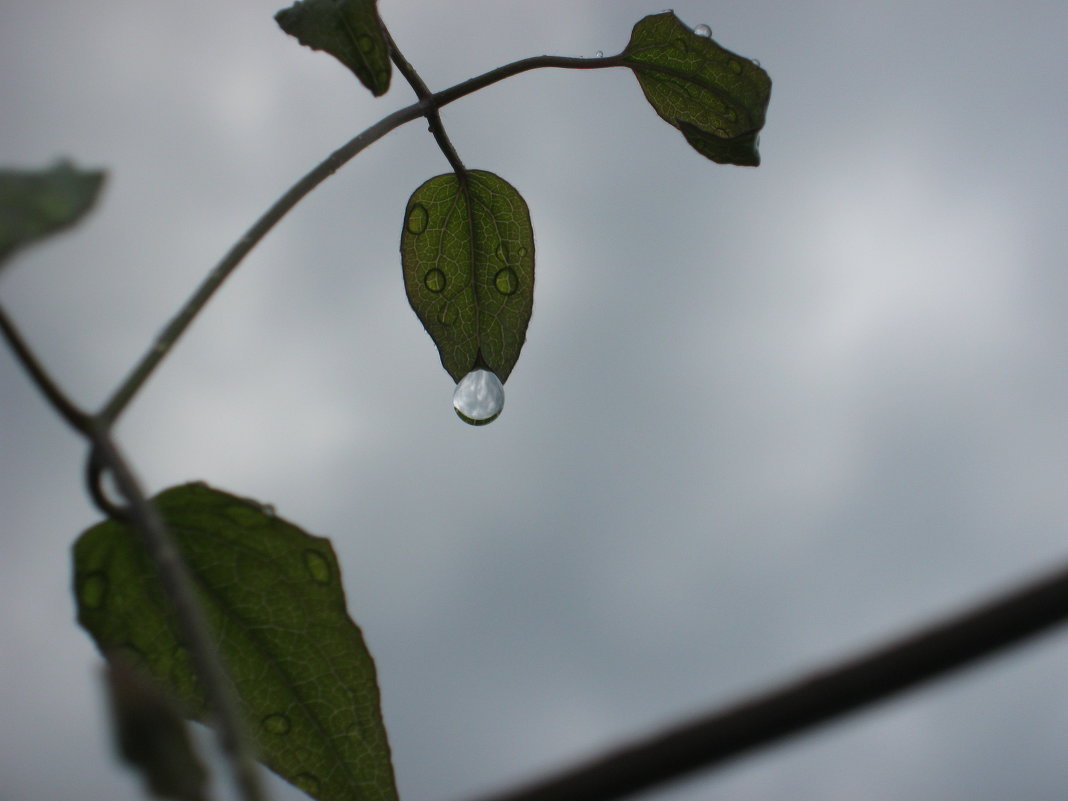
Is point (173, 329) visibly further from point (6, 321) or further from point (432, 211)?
point (432, 211)

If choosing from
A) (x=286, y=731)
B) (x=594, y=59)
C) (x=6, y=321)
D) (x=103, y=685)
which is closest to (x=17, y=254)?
(x=6, y=321)

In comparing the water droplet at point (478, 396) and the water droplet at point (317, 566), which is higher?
the water droplet at point (478, 396)

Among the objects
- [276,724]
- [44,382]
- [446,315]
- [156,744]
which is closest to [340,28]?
[446,315]

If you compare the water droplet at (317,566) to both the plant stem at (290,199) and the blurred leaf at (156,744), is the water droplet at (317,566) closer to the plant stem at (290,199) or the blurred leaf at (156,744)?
the plant stem at (290,199)

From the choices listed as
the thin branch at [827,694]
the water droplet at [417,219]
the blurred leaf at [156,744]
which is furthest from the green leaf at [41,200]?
the water droplet at [417,219]

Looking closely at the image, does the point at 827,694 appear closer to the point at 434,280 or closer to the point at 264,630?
the point at 264,630

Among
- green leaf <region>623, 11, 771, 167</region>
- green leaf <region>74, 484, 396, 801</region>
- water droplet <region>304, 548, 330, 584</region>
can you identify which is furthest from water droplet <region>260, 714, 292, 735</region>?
green leaf <region>623, 11, 771, 167</region>

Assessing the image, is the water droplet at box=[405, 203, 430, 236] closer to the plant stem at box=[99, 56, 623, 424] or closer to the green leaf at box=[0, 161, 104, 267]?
the plant stem at box=[99, 56, 623, 424]
